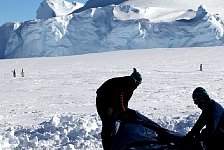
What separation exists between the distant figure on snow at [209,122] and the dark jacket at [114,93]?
94 centimetres

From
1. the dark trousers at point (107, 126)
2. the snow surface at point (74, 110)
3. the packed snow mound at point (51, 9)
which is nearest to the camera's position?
the dark trousers at point (107, 126)


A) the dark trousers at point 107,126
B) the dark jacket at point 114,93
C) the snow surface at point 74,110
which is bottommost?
the snow surface at point 74,110

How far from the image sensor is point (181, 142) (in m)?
4.88

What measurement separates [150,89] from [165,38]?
222ft

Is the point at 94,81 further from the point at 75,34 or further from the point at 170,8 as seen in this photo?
the point at 170,8

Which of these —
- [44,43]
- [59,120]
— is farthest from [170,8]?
[59,120]

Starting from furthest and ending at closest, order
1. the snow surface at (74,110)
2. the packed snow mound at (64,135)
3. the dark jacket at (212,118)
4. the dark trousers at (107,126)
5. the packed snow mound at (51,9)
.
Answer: the packed snow mound at (51,9) → the snow surface at (74,110) → the packed snow mound at (64,135) → the dark trousers at (107,126) → the dark jacket at (212,118)

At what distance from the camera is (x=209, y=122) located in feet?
15.3

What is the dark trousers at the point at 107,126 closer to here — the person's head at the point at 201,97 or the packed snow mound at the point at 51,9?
the person's head at the point at 201,97

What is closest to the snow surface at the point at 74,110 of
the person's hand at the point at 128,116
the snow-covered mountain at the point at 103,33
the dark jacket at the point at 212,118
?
the person's hand at the point at 128,116

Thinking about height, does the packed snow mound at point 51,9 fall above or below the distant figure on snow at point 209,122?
above

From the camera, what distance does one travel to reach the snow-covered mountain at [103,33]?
279ft

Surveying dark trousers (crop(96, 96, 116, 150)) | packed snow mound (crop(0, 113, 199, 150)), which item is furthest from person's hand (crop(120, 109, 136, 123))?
packed snow mound (crop(0, 113, 199, 150))

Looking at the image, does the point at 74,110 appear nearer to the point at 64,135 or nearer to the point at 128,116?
the point at 64,135
